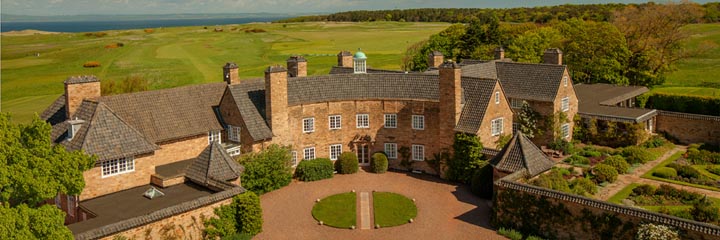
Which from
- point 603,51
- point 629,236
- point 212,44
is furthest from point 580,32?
point 212,44

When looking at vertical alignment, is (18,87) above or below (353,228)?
above

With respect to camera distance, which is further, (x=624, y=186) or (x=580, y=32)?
(x=580, y=32)

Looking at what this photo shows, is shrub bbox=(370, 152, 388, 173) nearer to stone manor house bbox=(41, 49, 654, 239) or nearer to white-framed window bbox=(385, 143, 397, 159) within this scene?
white-framed window bbox=(385, 143, 397, 159)

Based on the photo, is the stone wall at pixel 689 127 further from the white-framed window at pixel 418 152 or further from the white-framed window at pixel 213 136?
the white-framed window at pixel 213 136

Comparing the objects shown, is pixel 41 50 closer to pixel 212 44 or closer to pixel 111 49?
pixel 111 49

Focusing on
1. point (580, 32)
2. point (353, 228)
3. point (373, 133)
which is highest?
point (580, 32)

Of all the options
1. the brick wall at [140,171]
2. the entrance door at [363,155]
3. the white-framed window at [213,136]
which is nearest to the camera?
the brick wall at [140,171]

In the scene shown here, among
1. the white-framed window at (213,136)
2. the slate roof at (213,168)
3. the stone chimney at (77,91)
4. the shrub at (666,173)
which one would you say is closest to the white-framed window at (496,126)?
the shrub at (666,173)

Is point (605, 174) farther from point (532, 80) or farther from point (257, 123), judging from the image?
point (257, 123)
